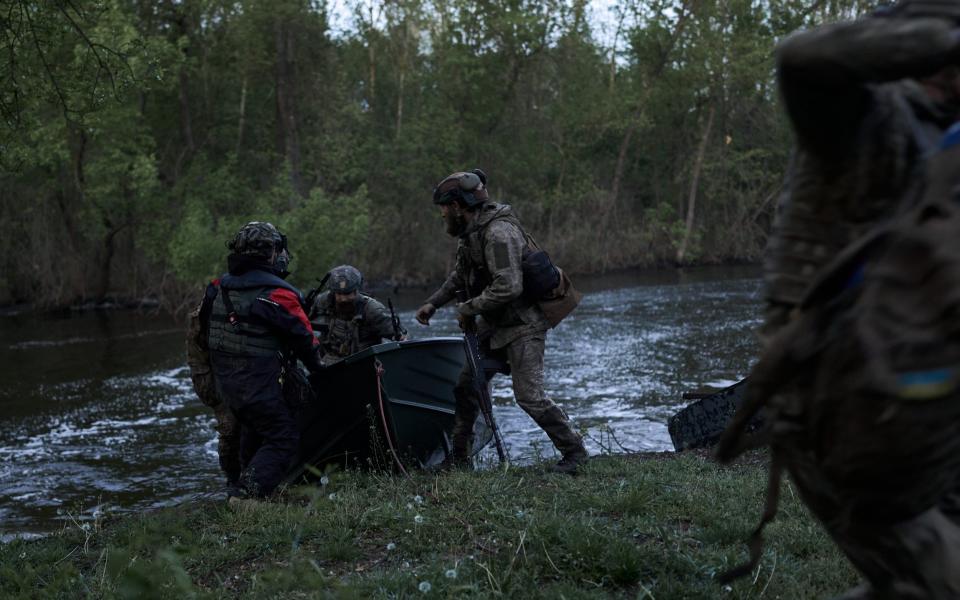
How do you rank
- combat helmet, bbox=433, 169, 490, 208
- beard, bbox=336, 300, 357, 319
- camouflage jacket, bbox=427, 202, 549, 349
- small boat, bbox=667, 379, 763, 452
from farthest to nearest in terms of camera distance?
beard, bbox=336, 300, 357, 319
small boat, bbox=667, 379, 763, 452
combat helmet, bbox=433, 169, 490, 208
camouflage jacket, bbox=427, 202, 549, 349

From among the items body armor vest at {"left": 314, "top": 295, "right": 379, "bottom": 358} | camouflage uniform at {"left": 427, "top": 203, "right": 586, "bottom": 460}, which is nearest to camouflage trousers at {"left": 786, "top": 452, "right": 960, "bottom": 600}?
camouflage uniform at {"left": 427, "top": 203, "right": 586, "bottom": 460}

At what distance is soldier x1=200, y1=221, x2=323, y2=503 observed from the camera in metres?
7.03

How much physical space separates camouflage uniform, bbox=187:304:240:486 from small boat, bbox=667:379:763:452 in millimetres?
3932

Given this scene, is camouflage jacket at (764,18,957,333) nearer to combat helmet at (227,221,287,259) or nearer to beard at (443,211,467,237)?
beard at (443,211,467,237)

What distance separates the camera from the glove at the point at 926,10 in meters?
1.93

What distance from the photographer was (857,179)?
6.90 ft

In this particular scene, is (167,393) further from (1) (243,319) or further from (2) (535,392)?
(2) (535,392)

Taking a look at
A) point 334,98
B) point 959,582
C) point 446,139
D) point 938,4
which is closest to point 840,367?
point 959,582

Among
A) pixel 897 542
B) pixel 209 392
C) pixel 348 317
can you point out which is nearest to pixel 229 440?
pixel 209 392

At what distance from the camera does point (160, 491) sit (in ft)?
31.3

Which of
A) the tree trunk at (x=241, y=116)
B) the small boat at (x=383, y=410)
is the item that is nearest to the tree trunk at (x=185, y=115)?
the tree trunk at (x=241, y=116)

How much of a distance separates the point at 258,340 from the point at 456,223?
1762mm

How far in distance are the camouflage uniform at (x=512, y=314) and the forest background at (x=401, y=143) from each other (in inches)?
733

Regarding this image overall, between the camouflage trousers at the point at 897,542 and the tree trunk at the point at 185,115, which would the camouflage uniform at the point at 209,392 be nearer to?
the camouflage trousers at the point at 897,542
